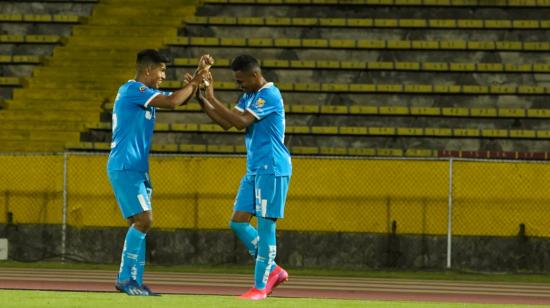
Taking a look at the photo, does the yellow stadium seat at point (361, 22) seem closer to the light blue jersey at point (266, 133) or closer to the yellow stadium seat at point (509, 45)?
the yellow stadium seat at point (509, 45)

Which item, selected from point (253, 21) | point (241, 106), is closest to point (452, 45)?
point (253, 21)

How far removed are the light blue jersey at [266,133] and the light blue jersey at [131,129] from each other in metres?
0.79

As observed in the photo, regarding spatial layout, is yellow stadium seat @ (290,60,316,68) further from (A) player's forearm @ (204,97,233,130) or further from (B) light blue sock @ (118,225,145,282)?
(B) light blue sock @ (118,225,145,282)

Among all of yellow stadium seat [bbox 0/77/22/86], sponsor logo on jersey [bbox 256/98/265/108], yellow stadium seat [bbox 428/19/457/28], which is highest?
yellow stadium seat [bbox 428/19/457/28]

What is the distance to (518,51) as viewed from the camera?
21062mm

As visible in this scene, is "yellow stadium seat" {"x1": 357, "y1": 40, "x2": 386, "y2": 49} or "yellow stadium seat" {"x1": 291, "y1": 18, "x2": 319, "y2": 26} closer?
"yellow stadium seat" {"x1": 357, "y1": 40, "x2": 386, "y2": 49}

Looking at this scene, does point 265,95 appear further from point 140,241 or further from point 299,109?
point 299,109

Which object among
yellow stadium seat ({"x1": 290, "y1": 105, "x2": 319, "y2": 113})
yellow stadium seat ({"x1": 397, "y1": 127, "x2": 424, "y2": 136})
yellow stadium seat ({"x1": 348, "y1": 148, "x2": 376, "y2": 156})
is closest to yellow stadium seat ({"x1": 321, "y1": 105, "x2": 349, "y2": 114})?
yellow stadium seat ({"x1": 290, "y1": 105, "x2": 319, "y2": 113})

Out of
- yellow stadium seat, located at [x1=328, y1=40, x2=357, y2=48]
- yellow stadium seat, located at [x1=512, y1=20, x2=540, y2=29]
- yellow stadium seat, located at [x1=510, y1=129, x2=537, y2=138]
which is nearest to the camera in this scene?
yellow stadium seat, located at [x1=510, y1=129, x2=537, y2=138]

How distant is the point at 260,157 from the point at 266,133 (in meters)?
0.21

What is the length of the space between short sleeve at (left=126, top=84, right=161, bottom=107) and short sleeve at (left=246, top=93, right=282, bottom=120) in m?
0.79

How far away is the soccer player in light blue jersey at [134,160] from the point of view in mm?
10281

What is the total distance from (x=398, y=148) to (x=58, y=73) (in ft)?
21.1

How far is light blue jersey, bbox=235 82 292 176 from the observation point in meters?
10.3
